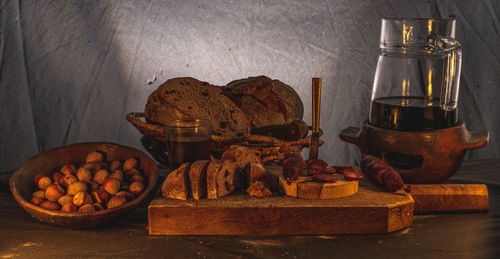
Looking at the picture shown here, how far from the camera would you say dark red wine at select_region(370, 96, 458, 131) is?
5.54 ft

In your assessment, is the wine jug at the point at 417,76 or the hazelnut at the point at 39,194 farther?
the wine jug at the point at 417,76

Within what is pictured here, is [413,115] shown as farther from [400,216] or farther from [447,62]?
[400,216]

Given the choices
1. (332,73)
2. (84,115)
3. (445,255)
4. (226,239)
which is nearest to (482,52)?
(332,73)

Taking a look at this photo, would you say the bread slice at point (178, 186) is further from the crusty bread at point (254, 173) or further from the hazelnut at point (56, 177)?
the hazelnut at point (56, 177)

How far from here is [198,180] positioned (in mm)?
1519

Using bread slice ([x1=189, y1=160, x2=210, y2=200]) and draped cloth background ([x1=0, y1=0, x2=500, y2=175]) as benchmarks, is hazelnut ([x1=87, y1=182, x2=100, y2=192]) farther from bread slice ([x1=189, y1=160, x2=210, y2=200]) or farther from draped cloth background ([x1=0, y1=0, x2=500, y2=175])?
draped cloth background ([x1=0, y1=0, x2=500, y2=175])

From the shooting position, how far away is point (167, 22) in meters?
2.60

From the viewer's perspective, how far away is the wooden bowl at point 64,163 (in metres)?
1.48

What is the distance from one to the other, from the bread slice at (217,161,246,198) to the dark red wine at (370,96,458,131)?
1.72 feet

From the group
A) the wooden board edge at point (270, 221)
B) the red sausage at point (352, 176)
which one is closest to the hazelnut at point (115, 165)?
the wooden board edge at point (270, 221)

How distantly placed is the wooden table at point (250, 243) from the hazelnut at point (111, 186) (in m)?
0.11

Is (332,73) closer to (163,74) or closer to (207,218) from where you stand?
(163,74)

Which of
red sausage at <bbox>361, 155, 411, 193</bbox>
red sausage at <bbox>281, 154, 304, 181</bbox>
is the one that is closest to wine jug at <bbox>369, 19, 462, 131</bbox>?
red sausage at <bbox>361, 155, 411, 193</bbox>

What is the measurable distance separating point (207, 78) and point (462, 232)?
1.53 meters
